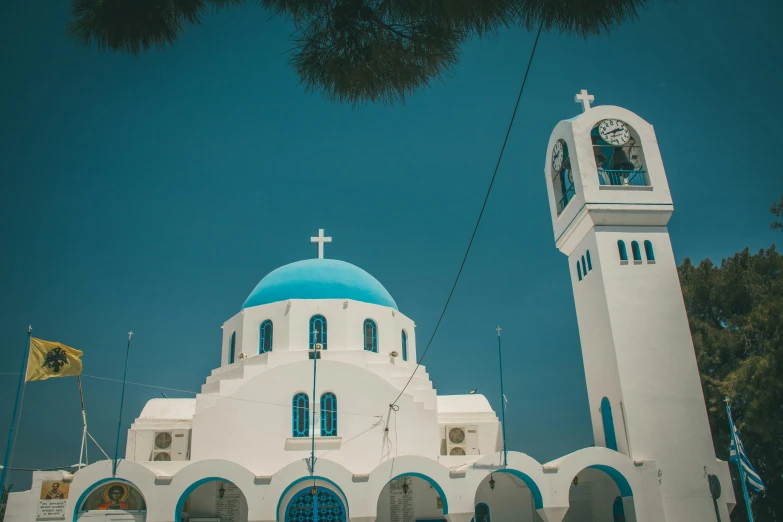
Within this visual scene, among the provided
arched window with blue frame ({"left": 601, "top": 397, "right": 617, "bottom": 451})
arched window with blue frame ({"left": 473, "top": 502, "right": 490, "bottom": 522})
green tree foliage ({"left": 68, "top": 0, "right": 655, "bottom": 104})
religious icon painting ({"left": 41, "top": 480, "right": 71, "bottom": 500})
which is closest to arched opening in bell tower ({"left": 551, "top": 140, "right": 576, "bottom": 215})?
arched window with blue frame ({"left": 601, "top": 397, "right": 617, "bottom": 451})

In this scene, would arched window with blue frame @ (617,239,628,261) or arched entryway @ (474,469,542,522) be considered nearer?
arched window with blue frame @ (617,239,628,261)

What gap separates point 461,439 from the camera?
820 inches

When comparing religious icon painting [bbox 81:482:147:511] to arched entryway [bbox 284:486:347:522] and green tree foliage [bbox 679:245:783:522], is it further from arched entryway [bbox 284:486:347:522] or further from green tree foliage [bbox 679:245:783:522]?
green tree foliage [bbox 679:245:783:522]

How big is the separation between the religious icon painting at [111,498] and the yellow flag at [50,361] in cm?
313

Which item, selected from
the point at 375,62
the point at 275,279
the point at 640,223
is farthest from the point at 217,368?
the point at 375,62

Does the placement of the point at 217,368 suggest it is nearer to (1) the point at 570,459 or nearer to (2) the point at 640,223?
(1) the point at 570,459

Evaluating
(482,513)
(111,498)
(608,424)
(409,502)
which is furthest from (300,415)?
(608,424)

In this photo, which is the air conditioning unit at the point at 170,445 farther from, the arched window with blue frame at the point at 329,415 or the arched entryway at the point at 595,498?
the arched entryway at the point at 595,498

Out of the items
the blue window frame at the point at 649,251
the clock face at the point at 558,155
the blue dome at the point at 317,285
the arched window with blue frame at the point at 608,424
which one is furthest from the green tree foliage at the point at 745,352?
the blue dome at the point at 317,285

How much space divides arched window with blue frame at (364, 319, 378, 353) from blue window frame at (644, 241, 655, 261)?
881 centimetres

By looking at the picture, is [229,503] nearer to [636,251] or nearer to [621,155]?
[636,251]

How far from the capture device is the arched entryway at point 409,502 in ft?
61.0

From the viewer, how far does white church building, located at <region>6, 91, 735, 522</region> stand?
639 inches

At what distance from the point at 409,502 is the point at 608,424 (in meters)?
6.15
